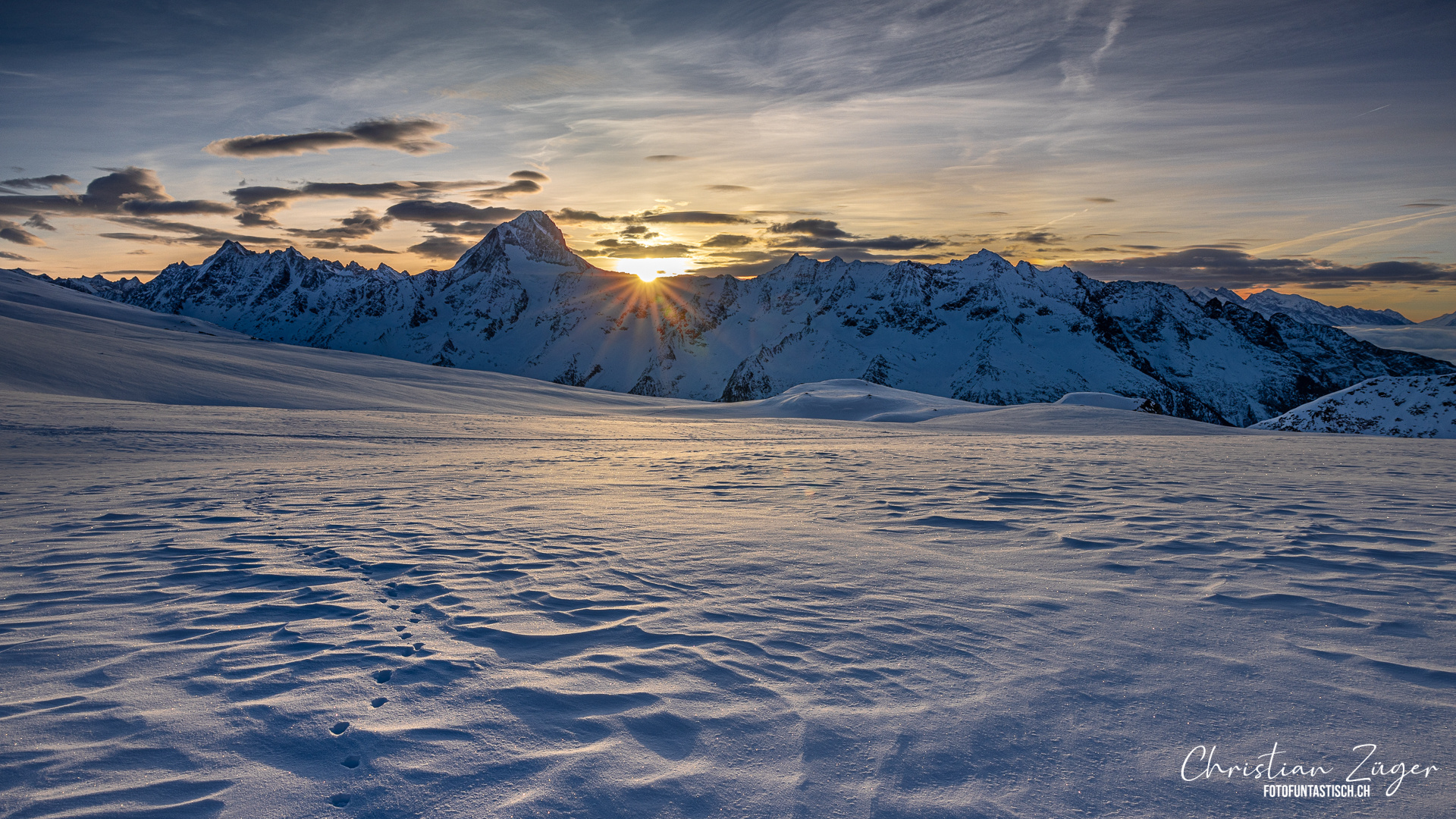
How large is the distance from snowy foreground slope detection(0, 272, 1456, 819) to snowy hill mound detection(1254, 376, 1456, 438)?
40907 mm

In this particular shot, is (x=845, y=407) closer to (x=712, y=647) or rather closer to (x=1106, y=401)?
(x=1106, y=401)

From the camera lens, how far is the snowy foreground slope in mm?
2803

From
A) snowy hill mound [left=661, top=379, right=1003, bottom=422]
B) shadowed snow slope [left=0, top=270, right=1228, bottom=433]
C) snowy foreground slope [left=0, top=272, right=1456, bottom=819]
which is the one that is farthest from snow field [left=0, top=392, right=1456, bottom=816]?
snowy hill mound [left=661, top=379, right=1003, bottom=422]

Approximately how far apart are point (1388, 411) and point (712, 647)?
56026 mm

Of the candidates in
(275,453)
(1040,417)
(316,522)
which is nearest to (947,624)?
(316,522)

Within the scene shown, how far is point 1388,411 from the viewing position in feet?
136

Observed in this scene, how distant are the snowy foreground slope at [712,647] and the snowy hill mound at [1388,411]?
40.9 m

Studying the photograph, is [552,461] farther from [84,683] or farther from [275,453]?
[84,683]

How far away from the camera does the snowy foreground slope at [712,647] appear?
2803mm

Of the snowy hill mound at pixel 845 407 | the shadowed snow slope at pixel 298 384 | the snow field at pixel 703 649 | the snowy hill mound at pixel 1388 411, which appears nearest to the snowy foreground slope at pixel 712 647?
the snow field at pixel 703 649

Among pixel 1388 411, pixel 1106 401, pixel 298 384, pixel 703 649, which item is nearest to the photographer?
pixel 703 649

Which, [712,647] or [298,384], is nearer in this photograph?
[712,647]

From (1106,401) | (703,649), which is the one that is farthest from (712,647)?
(1106,401)

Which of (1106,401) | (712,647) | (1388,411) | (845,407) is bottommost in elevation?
(712,647)
